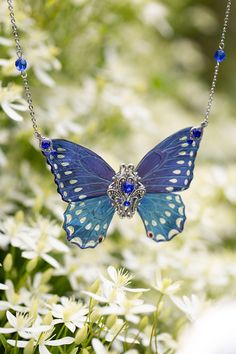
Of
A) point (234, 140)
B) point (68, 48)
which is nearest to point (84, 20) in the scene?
point (68, 48)

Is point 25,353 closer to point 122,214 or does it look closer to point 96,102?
point 122,214

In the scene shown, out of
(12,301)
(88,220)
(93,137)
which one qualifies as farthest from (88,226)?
(93,137)

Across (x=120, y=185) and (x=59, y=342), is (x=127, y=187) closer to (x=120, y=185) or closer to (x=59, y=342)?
(x=120, y=185)

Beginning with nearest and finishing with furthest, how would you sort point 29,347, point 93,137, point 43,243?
point 29,347, point 43,243, point 93,137

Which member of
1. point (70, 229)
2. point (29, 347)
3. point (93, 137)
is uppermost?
point (93, 137)

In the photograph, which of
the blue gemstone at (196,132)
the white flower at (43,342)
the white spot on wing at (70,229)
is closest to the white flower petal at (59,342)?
the white flower at (43,342)

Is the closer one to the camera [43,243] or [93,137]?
[43,243]

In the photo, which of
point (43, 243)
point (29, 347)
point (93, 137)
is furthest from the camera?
point (93, 137)
